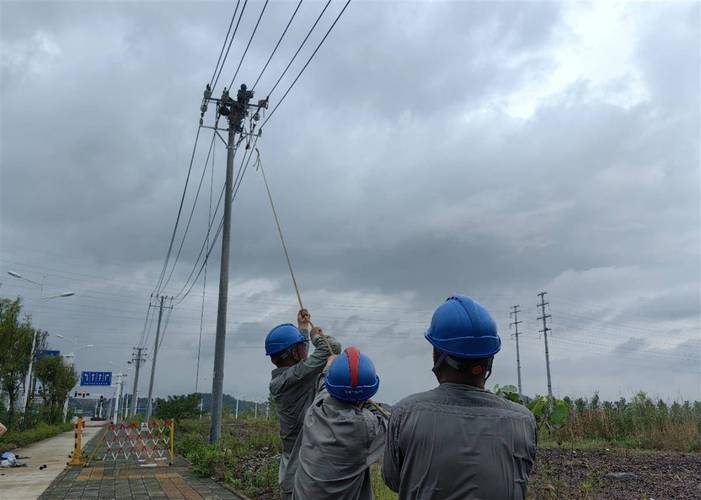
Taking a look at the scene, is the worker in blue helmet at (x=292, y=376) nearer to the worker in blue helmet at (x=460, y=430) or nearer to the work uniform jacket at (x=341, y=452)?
the work uniform jacket at (x=341, y=452)

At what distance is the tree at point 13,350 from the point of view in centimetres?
1940

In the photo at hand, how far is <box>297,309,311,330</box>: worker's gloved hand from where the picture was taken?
446 centimetres

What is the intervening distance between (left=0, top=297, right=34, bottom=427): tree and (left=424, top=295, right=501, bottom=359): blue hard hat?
2066 cm

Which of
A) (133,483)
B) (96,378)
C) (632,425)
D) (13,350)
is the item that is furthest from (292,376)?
(96,378)

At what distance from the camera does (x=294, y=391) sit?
4066 mm

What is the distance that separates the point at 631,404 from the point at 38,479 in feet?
48.8

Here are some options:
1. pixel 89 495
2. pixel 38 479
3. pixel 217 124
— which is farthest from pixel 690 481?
pixel 217 124

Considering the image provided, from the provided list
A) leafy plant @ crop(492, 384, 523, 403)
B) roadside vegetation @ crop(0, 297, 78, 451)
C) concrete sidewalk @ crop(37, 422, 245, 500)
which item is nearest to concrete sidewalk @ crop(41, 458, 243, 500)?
concrete sidewalk @ crop(37, 422, 245, 500)

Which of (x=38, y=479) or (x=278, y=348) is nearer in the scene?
(x=278, y=348)

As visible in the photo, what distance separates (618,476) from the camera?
895 centimetres

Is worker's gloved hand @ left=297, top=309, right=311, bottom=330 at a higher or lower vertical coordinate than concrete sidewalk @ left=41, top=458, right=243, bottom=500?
higher

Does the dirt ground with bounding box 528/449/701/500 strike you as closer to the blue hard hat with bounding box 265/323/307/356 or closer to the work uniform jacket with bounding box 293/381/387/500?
the blue hard hat with bounding box 265/323/307/356

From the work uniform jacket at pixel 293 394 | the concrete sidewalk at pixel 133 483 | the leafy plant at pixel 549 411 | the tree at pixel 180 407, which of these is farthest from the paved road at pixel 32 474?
the leafy plant at pixel 549 411

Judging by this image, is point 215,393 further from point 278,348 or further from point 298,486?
point 298,486
